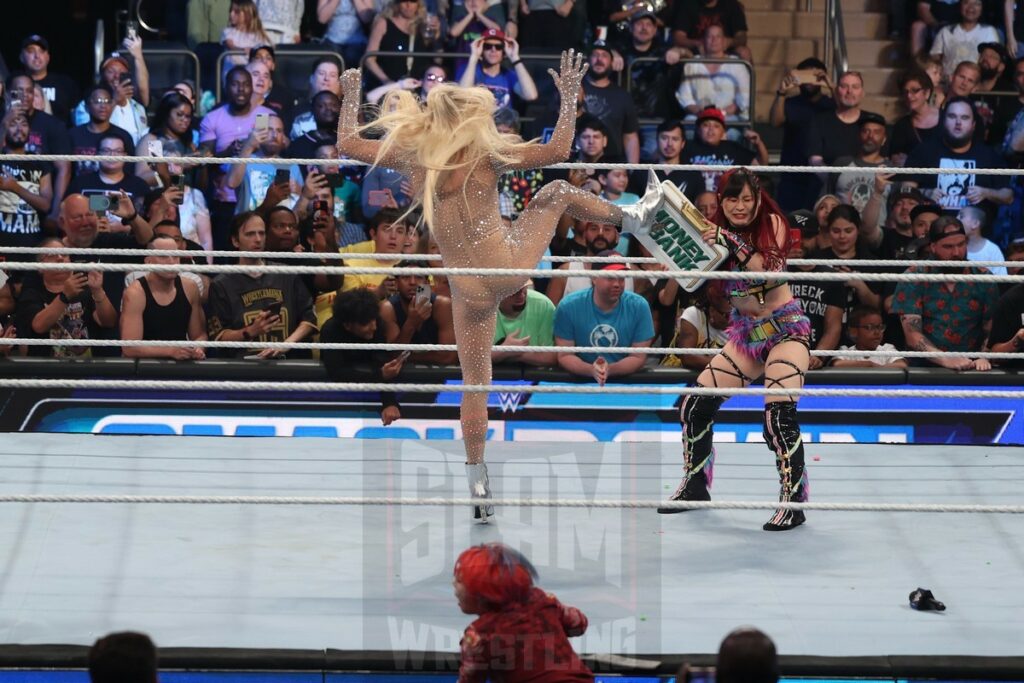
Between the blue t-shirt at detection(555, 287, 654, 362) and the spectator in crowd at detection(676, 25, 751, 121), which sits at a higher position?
the spectator in crowd at detection(676, 25, 751, 121)

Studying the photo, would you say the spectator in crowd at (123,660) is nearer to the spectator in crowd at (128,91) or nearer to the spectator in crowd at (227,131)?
the spectator in crowd at (227,131)

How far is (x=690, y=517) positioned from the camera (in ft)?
14.1

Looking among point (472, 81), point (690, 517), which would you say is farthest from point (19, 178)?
point (690, 517)

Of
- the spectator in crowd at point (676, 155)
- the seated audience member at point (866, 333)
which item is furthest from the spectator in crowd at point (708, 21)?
the seated audience member at point (866, 333)

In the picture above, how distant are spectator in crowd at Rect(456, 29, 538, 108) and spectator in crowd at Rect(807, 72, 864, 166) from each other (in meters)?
1.51

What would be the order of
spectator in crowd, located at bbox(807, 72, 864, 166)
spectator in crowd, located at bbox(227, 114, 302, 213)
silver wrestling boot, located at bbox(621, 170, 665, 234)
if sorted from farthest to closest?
spectator in crowd, located at bbox(807, 72, 864, 166)
spectator in crowd, located at bbox(227, 114, 302, 213)
silver wrestling boot, located at bbox(621, 170, 665, 234)

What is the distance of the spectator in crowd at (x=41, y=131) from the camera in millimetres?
6738

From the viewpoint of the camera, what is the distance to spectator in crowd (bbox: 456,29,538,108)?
7.16m

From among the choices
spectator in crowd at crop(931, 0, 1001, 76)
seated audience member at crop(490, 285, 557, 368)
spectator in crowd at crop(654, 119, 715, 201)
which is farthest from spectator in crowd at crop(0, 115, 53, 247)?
spectator in crowd at crop(931, 0, 1001, 76)

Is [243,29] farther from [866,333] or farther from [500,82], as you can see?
[866,333]

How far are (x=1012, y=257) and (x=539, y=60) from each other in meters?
2.77

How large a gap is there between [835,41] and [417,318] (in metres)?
4.24

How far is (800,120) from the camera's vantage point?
7.49m

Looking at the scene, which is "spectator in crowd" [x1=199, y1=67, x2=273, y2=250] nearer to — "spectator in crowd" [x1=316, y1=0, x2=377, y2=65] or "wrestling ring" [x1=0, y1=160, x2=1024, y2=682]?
"spectator in crowd" [x1=316, y1=0, x2=377, y2=65]
